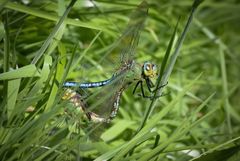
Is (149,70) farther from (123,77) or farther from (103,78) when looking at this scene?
(103,78)

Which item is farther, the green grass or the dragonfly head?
the dragonfly head

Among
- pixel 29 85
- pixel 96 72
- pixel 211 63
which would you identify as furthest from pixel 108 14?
pixel 29 85

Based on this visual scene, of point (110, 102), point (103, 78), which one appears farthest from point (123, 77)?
point (103, 78)

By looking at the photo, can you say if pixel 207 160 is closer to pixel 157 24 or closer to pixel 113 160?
pixel 113 160

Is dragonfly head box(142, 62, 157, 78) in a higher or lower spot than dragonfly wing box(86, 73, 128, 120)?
higher
